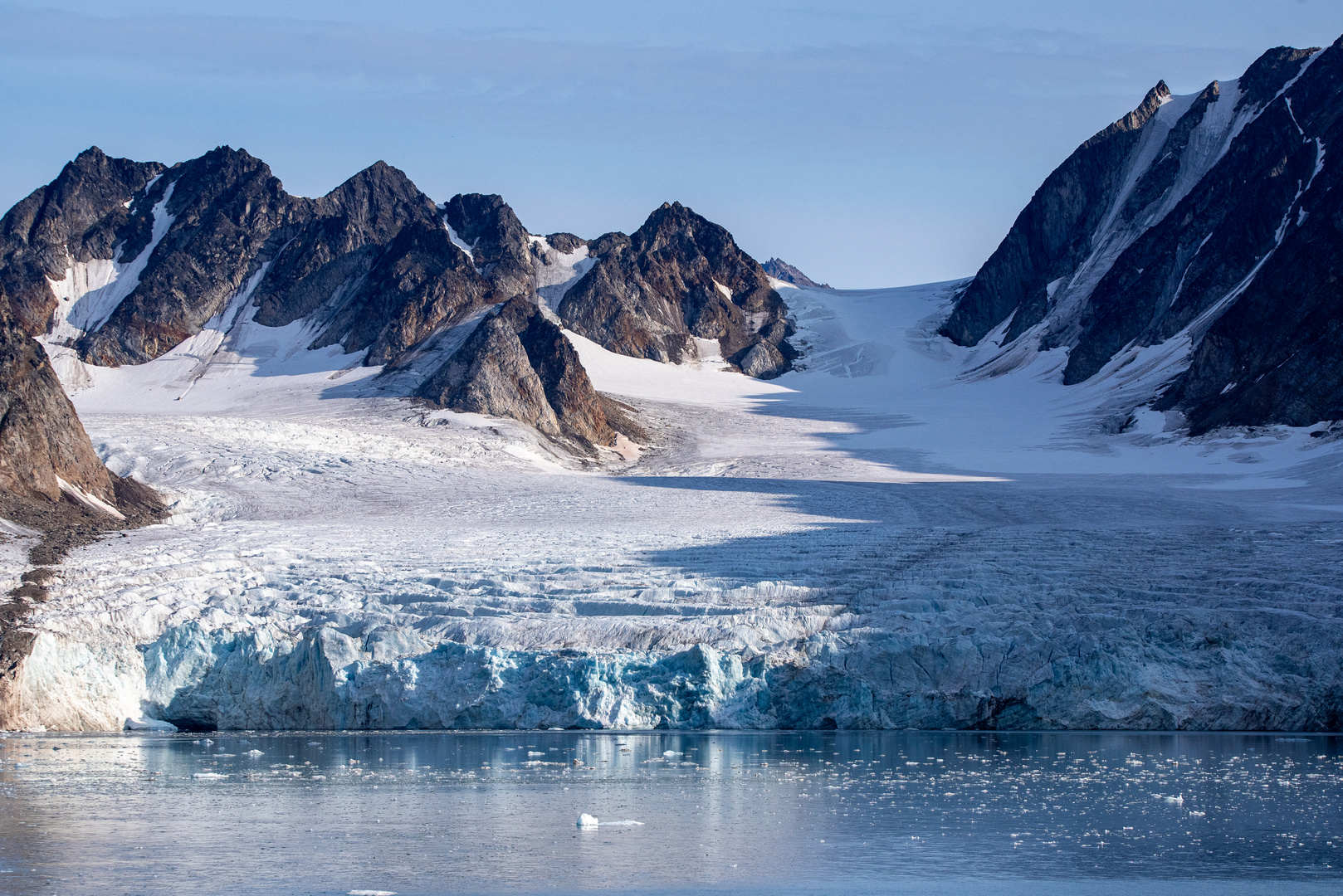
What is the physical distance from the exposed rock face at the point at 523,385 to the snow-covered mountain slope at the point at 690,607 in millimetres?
19627

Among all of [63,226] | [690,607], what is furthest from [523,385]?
[63,226]

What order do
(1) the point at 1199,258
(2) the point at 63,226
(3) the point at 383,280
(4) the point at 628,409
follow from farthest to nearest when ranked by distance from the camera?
(2) the point at 63,226
(1) the point at 1199,258
(3) the point at 383,280
(4) the point at 628,409

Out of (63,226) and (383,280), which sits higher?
(63,226)

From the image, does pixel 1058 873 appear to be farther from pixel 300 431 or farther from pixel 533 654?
pixel 300 431

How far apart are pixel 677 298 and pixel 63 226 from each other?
4776 centimetres

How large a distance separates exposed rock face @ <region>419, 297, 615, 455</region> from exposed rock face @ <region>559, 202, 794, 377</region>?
2846 cm

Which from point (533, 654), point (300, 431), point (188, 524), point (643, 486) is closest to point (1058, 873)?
point (533, 654)

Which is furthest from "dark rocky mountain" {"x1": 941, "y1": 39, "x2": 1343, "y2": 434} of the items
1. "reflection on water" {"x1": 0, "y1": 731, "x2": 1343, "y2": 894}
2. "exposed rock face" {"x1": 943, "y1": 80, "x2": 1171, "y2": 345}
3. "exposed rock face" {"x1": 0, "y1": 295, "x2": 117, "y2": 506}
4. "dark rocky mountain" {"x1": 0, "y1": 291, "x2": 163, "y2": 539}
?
"exposed rock face" {"x1": 0, "y1": 295, "x2": 117, "y2": 506}

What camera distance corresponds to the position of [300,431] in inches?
2190

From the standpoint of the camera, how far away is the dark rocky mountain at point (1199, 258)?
218 ft

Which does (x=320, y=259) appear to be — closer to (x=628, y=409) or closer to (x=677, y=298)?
(x=628, y=409)

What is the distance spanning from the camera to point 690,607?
2889 cm

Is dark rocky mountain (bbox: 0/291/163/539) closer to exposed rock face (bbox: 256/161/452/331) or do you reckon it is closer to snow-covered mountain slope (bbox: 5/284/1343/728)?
snow-covered mountain slope (bbox: 5/284/1343/728)

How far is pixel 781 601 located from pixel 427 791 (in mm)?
12016
